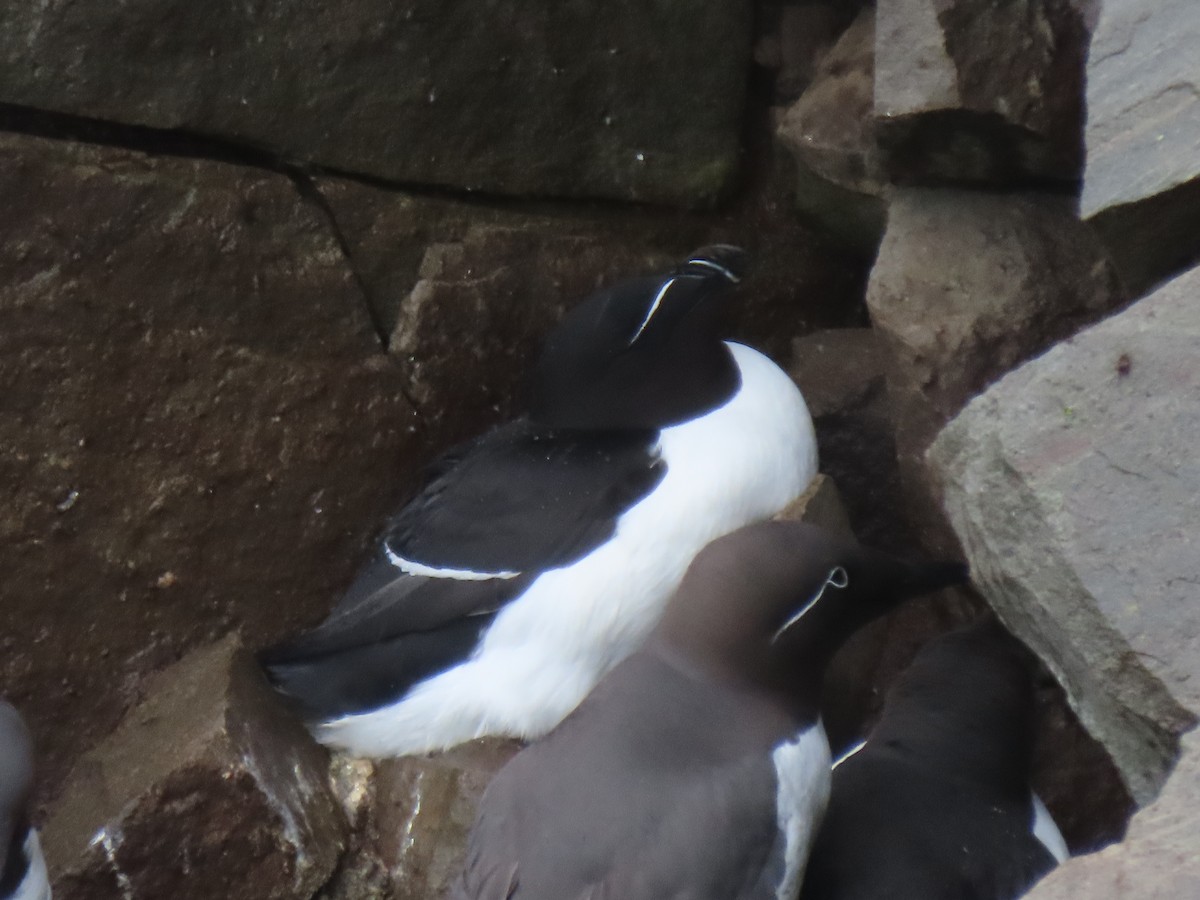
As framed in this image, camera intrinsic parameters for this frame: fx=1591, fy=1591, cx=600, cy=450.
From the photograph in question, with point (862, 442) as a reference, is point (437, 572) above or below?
above

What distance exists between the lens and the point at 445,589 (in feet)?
9.75

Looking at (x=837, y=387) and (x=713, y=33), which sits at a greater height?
(x=713, y=33)

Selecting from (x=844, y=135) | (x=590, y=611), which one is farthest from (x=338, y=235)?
(x=844, y=135)

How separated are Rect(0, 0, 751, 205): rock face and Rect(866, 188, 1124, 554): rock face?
0.64m

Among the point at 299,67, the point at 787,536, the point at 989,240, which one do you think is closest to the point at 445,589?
the point at 787,536

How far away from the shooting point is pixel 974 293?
10.3ft

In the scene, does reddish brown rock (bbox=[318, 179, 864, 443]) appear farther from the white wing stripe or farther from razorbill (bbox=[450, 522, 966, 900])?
razorbill (bbox=[450, 522, 966, 900])

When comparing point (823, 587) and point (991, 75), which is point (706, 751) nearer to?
point (823, 587)

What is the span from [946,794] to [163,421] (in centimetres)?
164

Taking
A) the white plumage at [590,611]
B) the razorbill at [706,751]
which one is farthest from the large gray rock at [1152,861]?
the white plumage at [590,611]

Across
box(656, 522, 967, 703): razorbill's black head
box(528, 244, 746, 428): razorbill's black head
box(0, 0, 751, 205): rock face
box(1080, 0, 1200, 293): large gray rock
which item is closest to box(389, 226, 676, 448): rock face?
box(0, 0, 751, 205): rock face

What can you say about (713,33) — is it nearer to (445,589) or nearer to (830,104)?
(830,104)

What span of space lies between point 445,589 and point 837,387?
1.11 m

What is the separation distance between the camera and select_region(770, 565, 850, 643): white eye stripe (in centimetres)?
258
